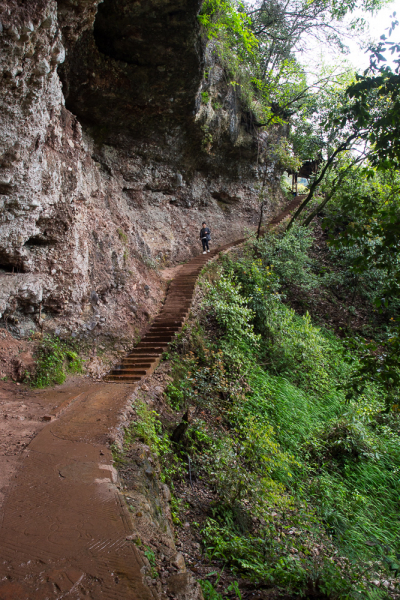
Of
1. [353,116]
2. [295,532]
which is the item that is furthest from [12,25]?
[295,532]

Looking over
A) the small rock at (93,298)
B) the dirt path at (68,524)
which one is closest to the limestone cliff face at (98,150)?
the small rock at (93,298)

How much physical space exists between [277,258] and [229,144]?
5097 mm

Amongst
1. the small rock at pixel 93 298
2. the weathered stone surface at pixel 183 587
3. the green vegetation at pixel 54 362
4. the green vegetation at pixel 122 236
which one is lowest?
the weathered stone surface at pixel 183 587

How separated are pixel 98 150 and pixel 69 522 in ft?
31.5

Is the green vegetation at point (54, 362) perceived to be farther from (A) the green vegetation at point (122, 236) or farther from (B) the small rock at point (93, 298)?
(A) the green vegetation at point (122, 236)

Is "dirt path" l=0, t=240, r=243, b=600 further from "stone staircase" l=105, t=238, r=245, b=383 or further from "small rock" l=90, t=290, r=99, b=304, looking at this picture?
"small rock" l=90, t=290, r=99, b=304

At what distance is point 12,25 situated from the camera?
461 centimetres

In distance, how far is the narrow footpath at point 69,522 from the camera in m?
2.00

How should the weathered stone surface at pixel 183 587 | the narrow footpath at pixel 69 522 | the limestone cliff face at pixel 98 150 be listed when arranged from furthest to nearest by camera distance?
1. the limestone cliff face at pixel 98 150
2. the weathered stone surface at pixel 183 587
3. the narrow footpath at pixel 69 522

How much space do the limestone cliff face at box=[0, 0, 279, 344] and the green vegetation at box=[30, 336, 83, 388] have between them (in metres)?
0.38

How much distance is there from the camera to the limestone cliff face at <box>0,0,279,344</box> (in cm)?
543

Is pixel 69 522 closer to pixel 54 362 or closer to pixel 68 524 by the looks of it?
pixel 68 524

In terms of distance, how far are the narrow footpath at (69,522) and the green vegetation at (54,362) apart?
1372 mm

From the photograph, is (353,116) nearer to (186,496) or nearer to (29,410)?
(186,496)
